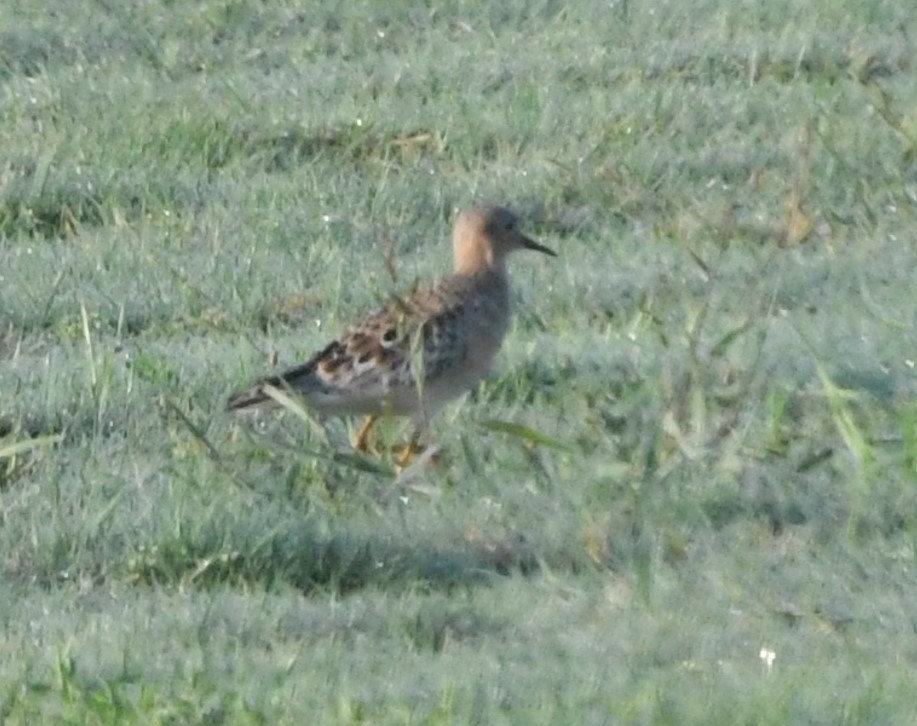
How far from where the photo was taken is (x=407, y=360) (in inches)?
293

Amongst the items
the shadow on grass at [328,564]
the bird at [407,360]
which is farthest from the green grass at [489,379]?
the bird at [407,360]

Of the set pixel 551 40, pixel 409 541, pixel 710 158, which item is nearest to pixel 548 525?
pixel 409 541

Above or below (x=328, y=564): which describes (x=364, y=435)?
below

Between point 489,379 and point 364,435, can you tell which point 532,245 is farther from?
point 364,435

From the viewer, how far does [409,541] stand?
6508mm

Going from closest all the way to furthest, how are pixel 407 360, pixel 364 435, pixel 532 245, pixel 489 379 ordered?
pixel 407 360 → pixel 364 435 → pixel 489 379 → pixel 532 245

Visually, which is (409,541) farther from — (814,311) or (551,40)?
(551,40)

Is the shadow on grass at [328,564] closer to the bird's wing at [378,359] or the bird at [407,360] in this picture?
the bird at [407,360]

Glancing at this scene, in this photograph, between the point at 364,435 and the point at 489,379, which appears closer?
the point at 364,435

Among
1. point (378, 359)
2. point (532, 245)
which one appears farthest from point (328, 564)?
point (532, 245)

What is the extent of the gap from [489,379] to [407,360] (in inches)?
16.5

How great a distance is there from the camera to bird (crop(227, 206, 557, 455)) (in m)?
7.33

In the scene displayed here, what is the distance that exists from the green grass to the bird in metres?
0.13

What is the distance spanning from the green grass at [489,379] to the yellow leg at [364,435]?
9cm
